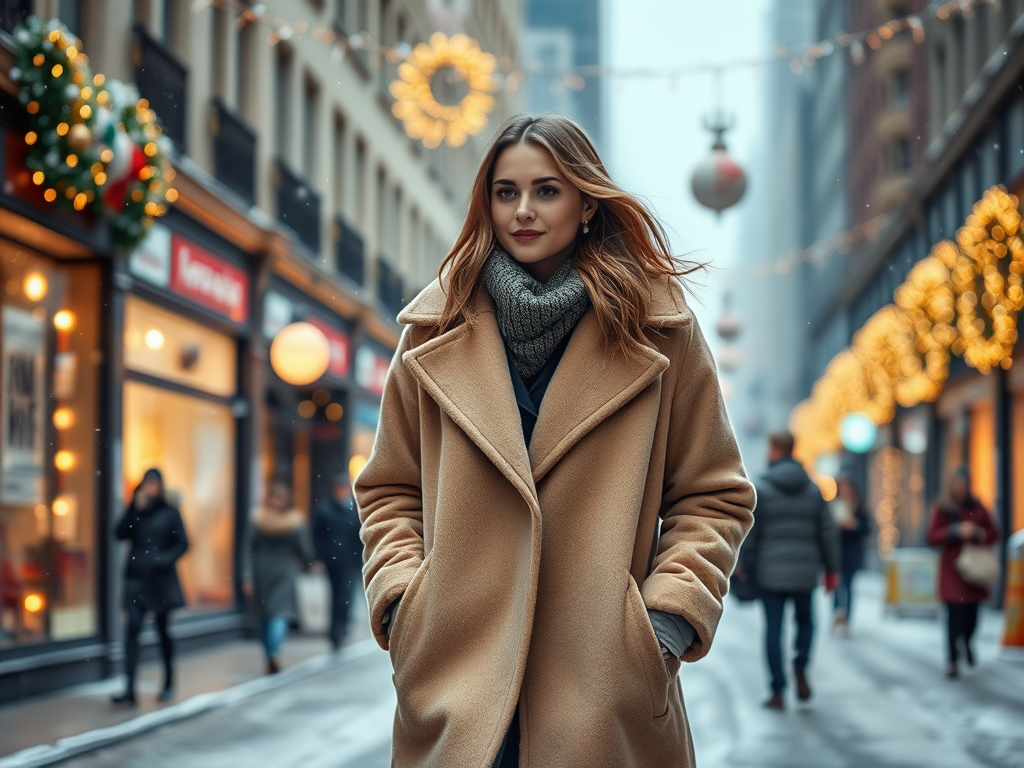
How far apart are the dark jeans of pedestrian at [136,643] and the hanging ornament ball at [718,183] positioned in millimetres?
5856

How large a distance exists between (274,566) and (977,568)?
6.26 m

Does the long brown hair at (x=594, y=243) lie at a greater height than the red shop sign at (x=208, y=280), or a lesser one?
lesser

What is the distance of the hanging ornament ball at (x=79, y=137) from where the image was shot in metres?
11.3

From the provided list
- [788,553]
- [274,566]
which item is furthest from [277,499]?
[788,553]

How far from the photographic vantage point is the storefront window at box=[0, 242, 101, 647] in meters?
11.7

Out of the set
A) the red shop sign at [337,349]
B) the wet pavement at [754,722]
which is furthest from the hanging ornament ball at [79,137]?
the red shop sign at [337,349]

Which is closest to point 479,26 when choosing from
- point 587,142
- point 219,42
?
point 219,42

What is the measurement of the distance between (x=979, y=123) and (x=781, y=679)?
17.4m

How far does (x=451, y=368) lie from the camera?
2855mm

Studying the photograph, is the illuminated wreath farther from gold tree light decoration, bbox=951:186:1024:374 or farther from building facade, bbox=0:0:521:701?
gold tree light decoration, bbox=951:186:1024:374

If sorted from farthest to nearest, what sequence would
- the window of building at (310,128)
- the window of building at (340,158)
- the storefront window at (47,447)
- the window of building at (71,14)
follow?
the window of building at (340,158) → the window of building at (310,128) → the window of building at (71,14) → the storefront window at (47,447)

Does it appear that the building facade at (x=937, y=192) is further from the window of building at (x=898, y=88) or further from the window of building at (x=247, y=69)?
the window of building at (x=247, y=69)

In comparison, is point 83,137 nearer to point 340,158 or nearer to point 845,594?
point 845,594

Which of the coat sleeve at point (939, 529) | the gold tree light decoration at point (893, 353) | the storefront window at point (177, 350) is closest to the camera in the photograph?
the coat sleeve at point (939, 529)
